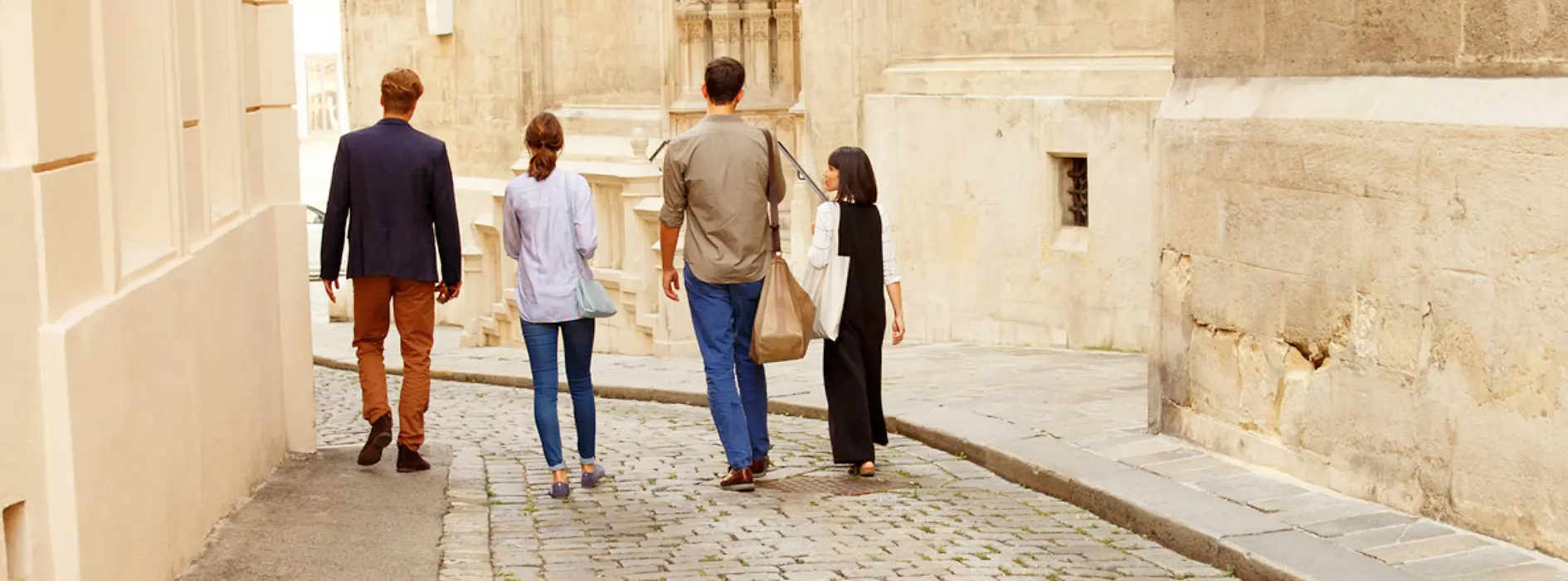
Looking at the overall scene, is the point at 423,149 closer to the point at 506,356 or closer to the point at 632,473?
the point at 632,473

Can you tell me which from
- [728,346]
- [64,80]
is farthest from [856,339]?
[64,80]

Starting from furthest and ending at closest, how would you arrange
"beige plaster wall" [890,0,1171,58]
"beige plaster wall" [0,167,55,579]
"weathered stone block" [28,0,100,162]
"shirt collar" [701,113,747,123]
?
"beige plaster wall" [890,0,1171,58] → "shirt collar" [701,113,747,123] → "weathered stone block" [28,0,100,162] → "beige plaster wall" [0,167,55,579]

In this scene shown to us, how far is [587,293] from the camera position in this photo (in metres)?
8.52

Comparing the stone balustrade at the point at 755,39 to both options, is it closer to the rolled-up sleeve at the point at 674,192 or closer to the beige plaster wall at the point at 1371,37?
the beige plaster wall at the point at 1371,37

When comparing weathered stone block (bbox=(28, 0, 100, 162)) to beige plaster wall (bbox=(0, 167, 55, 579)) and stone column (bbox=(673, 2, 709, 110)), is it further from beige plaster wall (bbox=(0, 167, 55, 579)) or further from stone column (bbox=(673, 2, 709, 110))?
stone column (bbox=(673, 2, 709, 110))

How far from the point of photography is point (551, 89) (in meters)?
24.9

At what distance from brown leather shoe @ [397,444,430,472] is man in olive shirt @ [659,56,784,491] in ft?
4.44

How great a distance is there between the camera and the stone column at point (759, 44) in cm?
1933

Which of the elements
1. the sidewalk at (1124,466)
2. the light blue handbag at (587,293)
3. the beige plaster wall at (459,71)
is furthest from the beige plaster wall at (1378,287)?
the beige plaster wall at (459,71)

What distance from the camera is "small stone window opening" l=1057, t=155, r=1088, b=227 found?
48.0 feet

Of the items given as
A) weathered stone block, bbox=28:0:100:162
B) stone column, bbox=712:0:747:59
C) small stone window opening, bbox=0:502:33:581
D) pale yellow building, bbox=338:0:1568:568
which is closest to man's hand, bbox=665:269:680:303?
pale yellow building, bbox=338:0:1568:568

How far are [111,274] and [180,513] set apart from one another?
1054 millimetres

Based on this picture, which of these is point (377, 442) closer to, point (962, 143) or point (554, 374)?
point (554, 374)

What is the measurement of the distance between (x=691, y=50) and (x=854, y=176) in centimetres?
1118
